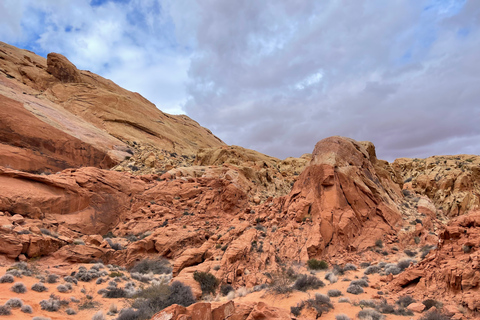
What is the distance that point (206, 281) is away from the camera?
43.8 ft

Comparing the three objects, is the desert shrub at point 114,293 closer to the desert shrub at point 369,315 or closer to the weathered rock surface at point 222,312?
the weathered rock surface at point 222,312

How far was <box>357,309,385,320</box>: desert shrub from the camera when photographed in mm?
7791

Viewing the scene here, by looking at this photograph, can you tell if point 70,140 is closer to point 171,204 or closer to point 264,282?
point 171,204

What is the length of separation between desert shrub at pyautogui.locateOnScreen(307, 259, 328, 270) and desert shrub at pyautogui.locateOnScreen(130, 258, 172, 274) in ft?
27.5

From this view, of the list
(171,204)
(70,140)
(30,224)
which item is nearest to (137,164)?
(70,140)

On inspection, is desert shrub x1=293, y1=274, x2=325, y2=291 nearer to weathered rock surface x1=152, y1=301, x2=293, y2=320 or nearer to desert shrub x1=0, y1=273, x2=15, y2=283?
weathered rock surface x1=152, y1=301, x2=293, y2=320

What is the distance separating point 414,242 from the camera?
14.7 m

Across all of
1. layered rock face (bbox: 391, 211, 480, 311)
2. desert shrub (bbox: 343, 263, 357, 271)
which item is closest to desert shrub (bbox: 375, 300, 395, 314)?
layered rock face (bbox: 391, 211, 480, 311)

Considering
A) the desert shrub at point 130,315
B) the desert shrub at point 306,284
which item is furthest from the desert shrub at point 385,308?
the desert shrub at point 130,315

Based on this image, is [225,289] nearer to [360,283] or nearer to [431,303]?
[360,283]

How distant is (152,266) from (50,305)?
7650 mm

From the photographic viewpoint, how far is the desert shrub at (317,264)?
1361cm

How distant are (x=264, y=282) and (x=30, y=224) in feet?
43.9

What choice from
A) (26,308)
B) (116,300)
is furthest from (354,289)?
(26,308)
